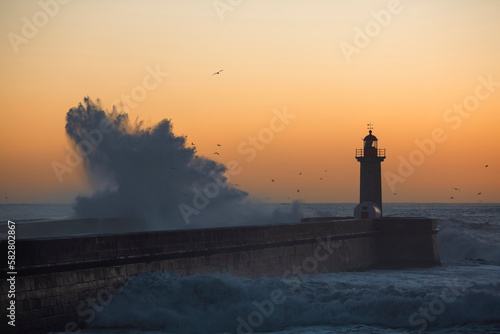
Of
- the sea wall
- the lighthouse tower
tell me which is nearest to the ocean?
the sea wall

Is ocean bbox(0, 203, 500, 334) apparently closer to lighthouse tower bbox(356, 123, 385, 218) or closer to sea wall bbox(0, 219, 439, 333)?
sea wall bbox(0, 219, 439, 333)

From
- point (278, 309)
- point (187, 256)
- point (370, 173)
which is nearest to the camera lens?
point (278, 309)

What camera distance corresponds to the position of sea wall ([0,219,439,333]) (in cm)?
1014

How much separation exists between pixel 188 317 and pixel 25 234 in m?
13.2

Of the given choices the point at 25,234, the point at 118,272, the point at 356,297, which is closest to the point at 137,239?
the point at 118,272

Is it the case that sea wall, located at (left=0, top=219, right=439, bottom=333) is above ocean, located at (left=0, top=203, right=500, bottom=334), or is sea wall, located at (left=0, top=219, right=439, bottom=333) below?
above

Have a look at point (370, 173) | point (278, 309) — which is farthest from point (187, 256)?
point (370, 173)

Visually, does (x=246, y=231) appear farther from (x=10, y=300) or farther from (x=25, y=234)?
(x=25, y=234)

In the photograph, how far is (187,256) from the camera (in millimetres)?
13852

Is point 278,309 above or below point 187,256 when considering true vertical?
below

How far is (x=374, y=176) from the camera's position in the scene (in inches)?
Result: 1065

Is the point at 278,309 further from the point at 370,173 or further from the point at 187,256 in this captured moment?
the point at 370,173

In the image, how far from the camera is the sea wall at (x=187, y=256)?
33.3 feet

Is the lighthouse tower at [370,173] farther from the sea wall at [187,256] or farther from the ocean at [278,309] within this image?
the ocean at [278,309]
